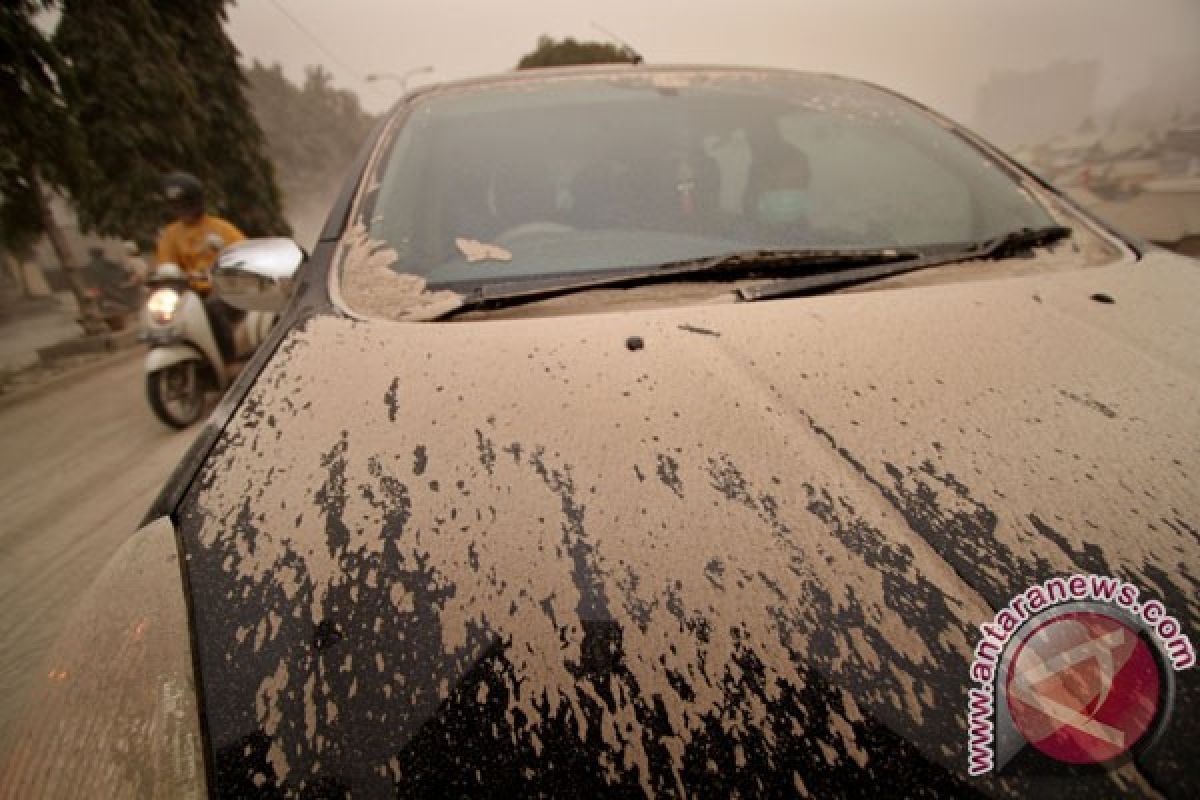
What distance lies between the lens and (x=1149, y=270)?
3.98ft

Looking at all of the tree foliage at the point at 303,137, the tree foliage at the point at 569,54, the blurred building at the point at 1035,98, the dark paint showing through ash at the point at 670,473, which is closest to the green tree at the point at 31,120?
the dark paint showing through ash at the point at 670,473

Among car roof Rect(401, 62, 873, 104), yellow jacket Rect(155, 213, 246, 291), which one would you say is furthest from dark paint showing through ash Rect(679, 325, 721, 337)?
yellow jacket Rect(155, 213, 246, 291)

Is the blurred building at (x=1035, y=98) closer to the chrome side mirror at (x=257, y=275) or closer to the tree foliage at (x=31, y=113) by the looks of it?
the tree foliage at (x=31, y=113)

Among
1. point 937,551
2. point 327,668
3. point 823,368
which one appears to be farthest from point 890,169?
point 327,668

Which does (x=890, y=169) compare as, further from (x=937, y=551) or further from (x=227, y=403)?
(x=227, y=403)

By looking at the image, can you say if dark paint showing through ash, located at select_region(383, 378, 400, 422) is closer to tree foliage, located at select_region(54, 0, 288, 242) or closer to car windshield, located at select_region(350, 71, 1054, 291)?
car windshield, located at select_region(350, 71, 1054, 291)

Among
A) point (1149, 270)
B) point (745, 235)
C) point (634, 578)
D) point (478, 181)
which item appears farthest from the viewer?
point (478, 181)

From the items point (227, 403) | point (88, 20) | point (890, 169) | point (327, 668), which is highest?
point (88, 20)

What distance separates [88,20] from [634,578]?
1361 centimetres

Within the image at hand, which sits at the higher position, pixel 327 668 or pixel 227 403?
pixel 227 403

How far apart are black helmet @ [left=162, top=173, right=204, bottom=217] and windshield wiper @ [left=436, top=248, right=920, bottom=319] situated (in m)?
3.97

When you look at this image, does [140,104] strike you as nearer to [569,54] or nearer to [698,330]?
[569,54]

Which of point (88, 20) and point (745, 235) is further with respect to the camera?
point (88, 20)

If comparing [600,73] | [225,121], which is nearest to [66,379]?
[600,73]
